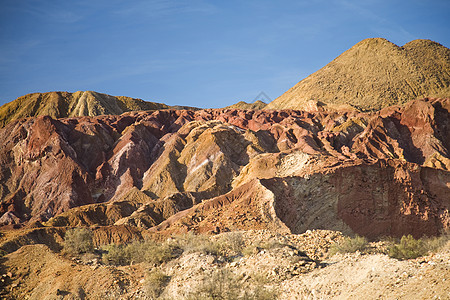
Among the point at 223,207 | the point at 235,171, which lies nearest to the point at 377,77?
the point at 235,171

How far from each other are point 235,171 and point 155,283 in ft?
160

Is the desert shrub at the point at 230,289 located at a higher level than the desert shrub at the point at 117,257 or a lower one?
lower

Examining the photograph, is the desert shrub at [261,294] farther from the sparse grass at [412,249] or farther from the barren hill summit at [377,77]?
the barren hill summit at [377,77]

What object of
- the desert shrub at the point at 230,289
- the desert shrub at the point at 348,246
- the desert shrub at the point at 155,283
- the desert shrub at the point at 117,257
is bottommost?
the desert shrub at the point at 348,246

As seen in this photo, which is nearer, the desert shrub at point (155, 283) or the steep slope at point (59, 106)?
the desert shrub at point (155, 283)

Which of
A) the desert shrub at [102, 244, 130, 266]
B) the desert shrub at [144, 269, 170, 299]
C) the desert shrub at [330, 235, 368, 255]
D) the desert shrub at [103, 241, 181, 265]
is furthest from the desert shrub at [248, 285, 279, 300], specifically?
the desert shrub at [102, 244, 130, 266]

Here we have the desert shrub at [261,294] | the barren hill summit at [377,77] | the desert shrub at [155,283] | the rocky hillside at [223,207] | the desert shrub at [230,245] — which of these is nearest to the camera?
the desert shrub at [261,294]

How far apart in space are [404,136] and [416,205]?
47157 mm

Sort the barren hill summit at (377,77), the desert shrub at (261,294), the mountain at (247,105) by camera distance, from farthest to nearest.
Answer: the mountain at (247,105), the barren hill summit at (377,77), the desert shrub at (261,294)

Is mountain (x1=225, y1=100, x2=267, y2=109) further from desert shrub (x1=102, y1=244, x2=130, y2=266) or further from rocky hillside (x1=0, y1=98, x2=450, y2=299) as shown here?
desert shrub (x1=102, y1=244, x2=130, y2=266)

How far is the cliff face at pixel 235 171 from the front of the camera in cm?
3806

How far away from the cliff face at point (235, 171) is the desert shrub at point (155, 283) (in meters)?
11.1

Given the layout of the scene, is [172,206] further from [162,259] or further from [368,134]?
[368,134]

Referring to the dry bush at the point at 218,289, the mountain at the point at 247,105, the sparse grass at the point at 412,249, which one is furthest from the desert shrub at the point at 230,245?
the mountain at the point at 247,105
